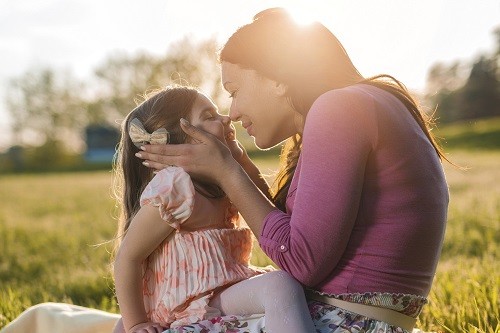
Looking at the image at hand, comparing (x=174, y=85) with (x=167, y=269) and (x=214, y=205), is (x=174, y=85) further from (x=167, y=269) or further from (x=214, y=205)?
(x=167, y=269)

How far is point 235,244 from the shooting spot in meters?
2.56

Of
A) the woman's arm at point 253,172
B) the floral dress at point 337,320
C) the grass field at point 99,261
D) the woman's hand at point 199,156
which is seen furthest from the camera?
the grass field at point 99,261

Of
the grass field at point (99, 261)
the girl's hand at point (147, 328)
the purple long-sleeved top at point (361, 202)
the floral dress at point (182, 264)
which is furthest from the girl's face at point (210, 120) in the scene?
the grass field at point (99, 261)

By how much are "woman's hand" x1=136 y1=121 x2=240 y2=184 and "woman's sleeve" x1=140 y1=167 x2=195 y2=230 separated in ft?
0.11

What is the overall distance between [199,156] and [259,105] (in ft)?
1.01

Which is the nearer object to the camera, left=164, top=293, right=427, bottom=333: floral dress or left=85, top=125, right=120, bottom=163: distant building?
left=164, top=293, right=427, bottom=333: floral dress

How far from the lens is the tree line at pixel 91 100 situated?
44.2 meters

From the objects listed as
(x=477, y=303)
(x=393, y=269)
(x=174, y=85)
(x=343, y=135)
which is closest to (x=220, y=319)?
(x=393, y=269)

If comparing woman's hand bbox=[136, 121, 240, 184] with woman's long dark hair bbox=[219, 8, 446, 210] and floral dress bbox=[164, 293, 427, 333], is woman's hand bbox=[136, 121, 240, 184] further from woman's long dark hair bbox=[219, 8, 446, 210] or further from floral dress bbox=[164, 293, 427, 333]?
floral dress bbox=[164, 293, 427, 333]

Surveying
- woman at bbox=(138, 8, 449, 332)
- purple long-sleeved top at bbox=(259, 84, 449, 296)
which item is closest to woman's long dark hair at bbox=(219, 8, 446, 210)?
→ woman at bbox=(138, 8, 449, 332)

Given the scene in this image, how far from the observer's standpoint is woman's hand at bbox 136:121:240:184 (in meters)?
2.18

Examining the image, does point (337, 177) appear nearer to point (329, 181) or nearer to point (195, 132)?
point (329, 181)

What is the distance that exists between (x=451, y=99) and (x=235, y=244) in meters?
49.3

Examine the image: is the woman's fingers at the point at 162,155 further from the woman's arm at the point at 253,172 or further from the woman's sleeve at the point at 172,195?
the woman's arm at the point at 253,172
